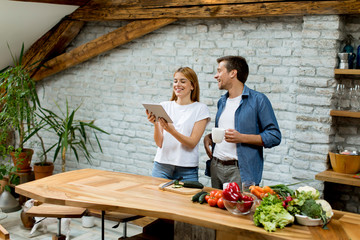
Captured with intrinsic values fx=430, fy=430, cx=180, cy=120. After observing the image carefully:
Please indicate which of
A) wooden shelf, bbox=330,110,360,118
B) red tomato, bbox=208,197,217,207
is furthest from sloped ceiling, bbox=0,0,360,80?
red tomato, bbox=208,197,217,207

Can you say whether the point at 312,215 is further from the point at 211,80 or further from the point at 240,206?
the point at 211,80

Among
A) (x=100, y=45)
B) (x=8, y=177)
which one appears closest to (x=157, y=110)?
(x=100, y=45)

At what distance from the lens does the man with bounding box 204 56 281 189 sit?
3.07m

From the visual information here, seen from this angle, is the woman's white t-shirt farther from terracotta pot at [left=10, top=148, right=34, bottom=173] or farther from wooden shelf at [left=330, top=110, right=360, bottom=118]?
terracotta pot at [left=10, top=148, right=34, bottom=173]

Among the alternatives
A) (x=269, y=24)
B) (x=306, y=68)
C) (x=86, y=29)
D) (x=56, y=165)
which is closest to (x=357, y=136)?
(x=306, y=68)

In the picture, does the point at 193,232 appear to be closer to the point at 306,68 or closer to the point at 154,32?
the point at 306,68

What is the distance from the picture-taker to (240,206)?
2.24 meters

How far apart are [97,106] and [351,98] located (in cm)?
301

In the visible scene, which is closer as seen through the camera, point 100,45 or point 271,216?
point 271,216

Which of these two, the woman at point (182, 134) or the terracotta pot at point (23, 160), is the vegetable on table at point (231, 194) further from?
the terracotta pot at point (23, 160)

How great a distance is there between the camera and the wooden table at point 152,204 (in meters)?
2.09

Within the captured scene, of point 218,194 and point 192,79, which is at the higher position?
point 192,79

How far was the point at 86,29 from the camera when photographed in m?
5.41

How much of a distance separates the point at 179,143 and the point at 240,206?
1.11 metres
